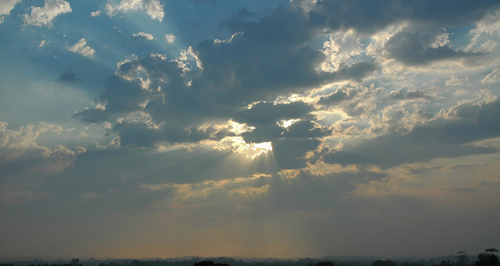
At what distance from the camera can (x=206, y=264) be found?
95.4 m

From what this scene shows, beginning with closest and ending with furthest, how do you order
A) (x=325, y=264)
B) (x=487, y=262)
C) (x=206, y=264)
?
(x=206, y=264) → (x=487, y=262) → (x=325, y=264)

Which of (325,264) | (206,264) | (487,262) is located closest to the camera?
(206,264)

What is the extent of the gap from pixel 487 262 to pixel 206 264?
341 feet

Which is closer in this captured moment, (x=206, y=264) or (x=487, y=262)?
(x=206, y=264)

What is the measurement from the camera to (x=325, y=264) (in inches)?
7146

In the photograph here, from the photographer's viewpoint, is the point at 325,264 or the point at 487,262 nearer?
the point at 487,262

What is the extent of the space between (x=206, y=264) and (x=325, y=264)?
10236cm

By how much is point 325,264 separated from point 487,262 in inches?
2713

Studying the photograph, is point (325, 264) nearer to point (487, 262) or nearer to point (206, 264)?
point (487, 262)

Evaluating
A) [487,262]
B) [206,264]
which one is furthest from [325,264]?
[206,264]

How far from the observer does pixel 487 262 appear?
135 meters

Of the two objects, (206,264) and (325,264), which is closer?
(206,264)
